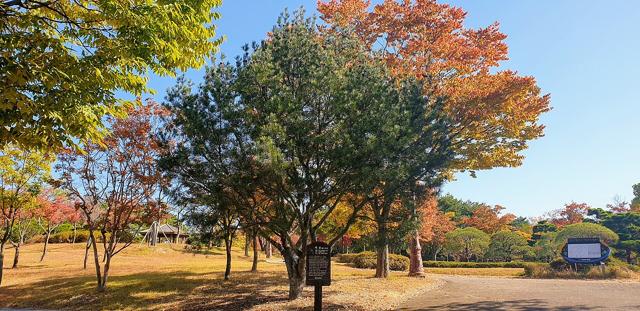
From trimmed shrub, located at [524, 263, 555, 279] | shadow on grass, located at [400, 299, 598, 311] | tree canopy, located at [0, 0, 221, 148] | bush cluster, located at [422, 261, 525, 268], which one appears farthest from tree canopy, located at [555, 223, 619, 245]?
tree canopy, located at [0, 0, 221, 148]

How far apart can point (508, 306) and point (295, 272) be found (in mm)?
6334

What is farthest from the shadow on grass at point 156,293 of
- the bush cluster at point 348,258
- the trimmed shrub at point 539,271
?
the bush cluster at point 348,258

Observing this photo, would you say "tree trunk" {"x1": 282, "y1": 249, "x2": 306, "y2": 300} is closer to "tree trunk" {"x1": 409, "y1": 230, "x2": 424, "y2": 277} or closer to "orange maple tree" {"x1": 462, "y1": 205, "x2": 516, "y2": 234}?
"tree trunk" {"x1": 409, "y1": 230, "x2": 424, "y2": 277}

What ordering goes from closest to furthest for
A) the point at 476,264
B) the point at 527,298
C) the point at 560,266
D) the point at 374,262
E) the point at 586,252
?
1. the point at 527,298
2. the point at 586,252
3. the point at 560,266
4. the point at 374,262
5. the point at 476,264

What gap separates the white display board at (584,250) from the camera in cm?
2439

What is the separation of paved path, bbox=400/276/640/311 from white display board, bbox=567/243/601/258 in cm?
830

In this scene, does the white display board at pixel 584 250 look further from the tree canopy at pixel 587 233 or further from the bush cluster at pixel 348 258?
the bush cluster at pixel 348 258

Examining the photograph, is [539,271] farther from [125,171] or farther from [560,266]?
[125,171]

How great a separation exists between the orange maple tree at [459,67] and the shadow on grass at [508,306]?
8.45m

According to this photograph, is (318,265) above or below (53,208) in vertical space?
below

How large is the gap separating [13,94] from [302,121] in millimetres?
7090

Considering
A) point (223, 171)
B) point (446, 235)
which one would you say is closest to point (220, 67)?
point (223, 171)

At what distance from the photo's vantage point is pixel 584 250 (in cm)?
2459

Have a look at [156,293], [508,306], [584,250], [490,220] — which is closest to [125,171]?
[156,293]
